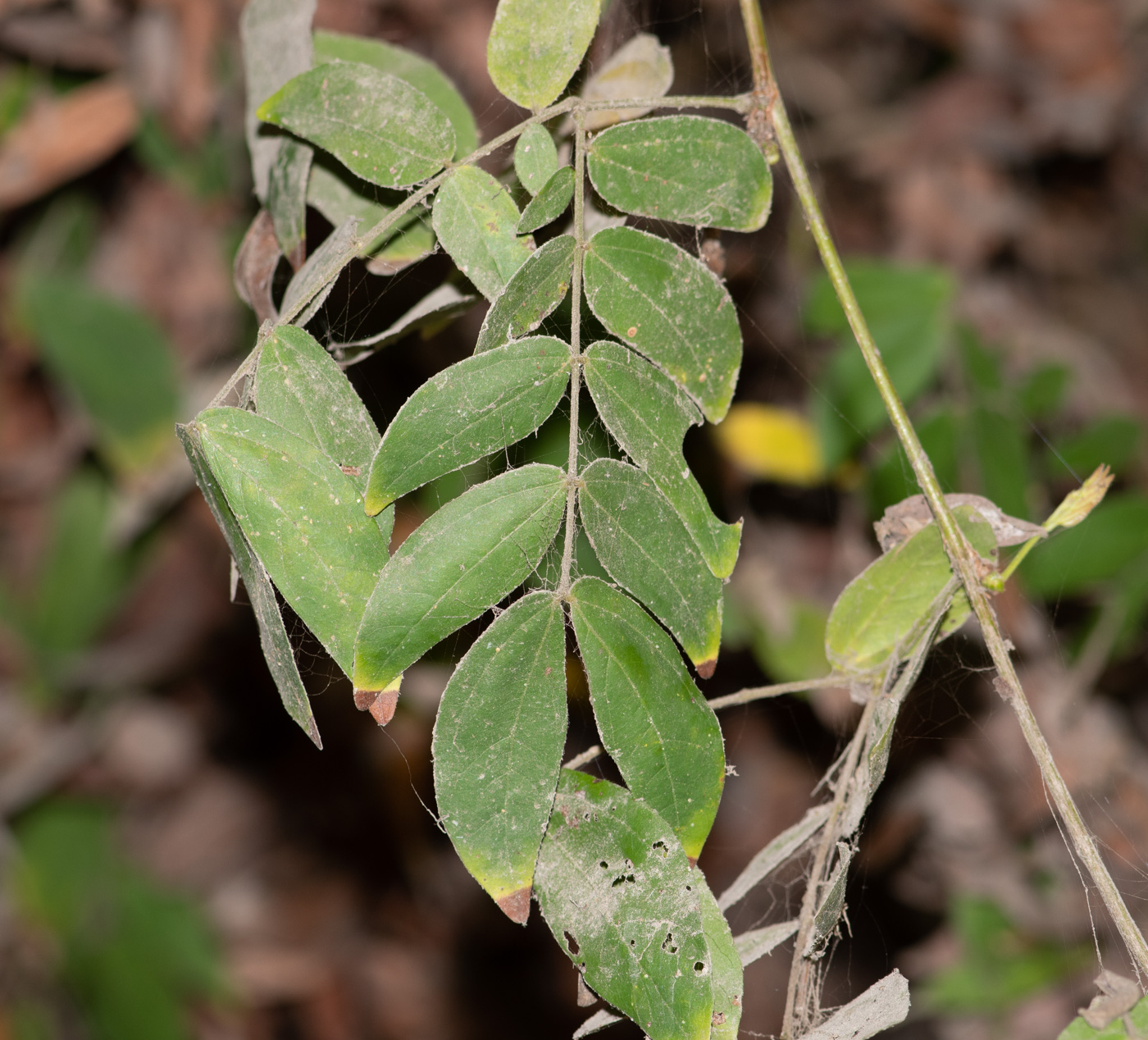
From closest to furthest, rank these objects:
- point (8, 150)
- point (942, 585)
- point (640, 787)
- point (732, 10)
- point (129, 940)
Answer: point (640, 787), point (942, 585), point (8, 150), point (732, 10), point (129, 940)

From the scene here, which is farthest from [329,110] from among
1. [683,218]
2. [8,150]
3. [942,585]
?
[8,150]

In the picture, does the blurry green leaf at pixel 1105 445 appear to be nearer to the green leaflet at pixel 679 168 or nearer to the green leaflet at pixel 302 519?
the green leaflet at pixel 679 168

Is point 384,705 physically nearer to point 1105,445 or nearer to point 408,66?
point 408,66

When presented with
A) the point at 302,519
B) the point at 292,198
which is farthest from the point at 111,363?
the point at 302,519

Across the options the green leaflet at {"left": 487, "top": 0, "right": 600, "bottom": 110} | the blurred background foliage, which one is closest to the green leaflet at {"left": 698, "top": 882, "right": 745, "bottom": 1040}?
the green leaflet at {"left": 487, "top": 0, "right": 600, "bottom": 110}

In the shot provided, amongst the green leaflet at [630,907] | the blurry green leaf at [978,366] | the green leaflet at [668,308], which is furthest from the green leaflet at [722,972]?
the blurry green leaf at [978,366]

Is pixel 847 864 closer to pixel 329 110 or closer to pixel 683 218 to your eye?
pixel 683 218
